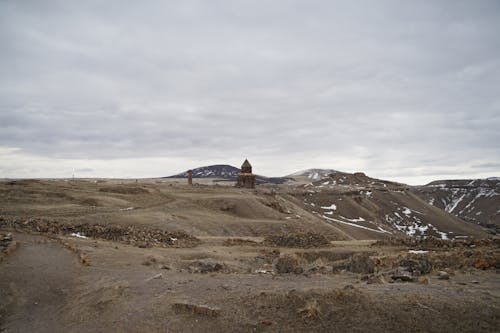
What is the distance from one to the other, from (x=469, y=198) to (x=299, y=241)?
181 metres

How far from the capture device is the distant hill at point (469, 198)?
150450 mm

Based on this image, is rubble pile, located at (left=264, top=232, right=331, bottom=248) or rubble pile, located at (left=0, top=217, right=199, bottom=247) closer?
rubble pile, located at (left=0, top=217, right=199, bottom=247)

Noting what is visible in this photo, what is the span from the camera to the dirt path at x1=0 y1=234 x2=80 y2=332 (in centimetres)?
920

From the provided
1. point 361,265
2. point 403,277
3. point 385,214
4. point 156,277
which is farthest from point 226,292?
point 385,214

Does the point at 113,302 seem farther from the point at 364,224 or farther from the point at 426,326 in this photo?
the point at 364,224

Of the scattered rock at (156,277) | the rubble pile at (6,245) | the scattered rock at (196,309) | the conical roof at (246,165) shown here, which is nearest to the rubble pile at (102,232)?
the rubble pile at (6,245)

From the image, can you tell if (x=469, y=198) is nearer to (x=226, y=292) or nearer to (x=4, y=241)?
(x=226, y=292)

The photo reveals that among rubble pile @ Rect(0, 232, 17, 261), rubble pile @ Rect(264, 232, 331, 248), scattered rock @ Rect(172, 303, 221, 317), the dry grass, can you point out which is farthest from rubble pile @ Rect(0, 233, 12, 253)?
rubble pile @ Rect(264, 232, 331, 248)

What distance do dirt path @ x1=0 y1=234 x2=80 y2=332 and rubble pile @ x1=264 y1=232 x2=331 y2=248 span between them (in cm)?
1272

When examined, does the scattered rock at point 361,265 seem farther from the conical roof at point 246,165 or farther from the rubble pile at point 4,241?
the conical roof at point 246,165

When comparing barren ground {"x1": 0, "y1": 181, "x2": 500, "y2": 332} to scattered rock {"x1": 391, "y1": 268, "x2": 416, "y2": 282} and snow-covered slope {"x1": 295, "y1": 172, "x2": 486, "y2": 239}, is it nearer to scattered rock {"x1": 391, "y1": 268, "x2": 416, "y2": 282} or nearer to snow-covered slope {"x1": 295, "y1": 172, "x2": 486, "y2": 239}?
scattered rock {"x1": 391, "y1": 268, "x2": 416, "y2": 282}

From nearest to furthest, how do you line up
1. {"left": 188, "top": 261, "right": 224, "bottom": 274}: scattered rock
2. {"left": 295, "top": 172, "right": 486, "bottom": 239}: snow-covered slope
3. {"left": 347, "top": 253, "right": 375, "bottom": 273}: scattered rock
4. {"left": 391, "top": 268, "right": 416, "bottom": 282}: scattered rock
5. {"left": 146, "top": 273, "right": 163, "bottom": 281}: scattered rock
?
{"left": 391, "top": 268, "right": 416, "bottom": 282}: scattered rock < {"left": 146, "top": 273, "right": 163, "bottom": 281}: scattered rock < {"left": 347, "top": 253, "right": 375, "bottom": 273}: scattered rock < {"left": 188, "top": 261, "right": 224, "bottom": 274}: scattered rock < {"left": 295, "top": 172, "right": 486, "bottom": 239}: snow-covered slope

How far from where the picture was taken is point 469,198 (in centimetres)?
16850


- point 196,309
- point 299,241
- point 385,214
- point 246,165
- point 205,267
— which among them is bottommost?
point 385,214
